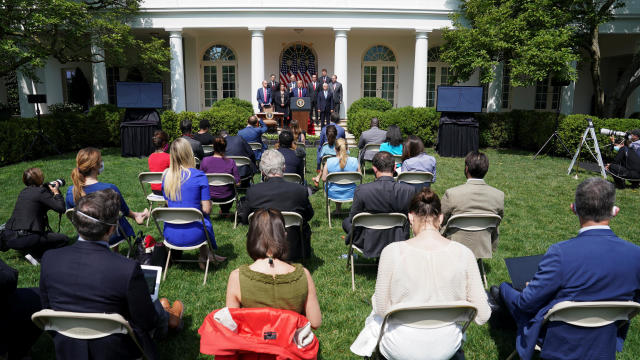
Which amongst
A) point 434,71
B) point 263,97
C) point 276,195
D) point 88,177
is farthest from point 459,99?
point 88,177

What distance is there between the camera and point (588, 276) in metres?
2.61

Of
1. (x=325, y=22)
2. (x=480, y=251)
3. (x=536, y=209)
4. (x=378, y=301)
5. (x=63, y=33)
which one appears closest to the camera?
(x=378, y=301)

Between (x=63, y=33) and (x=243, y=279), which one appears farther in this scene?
(x=63, y=33)

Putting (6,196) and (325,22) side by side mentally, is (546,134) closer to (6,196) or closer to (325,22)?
(325,22)

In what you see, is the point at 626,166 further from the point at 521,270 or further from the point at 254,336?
the point at 254,336

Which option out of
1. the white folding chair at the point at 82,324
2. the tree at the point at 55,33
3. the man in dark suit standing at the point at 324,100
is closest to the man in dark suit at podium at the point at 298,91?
the man in dark suit standing at the point at 324,100

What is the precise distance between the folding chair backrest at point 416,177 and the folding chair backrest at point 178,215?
3.11m

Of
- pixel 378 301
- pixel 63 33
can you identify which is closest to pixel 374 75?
pixel 63 33

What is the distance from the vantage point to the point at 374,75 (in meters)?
22.3

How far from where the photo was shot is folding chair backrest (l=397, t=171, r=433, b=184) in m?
6.52

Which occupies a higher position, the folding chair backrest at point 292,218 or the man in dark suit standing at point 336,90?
the man in dark suit standing at point 336,90

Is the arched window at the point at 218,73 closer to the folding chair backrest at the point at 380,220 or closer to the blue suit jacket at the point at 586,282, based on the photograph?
the folding chair backrest at the point at 380,220

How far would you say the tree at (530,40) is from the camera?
44.4 feet

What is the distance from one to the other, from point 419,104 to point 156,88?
10282 mm
